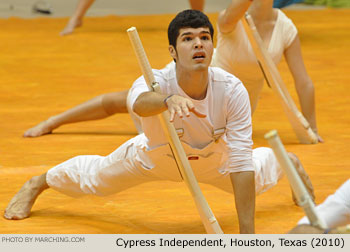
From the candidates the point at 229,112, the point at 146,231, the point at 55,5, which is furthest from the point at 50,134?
the point at 55,5

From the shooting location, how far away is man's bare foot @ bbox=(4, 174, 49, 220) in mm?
3300

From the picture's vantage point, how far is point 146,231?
3.20 m

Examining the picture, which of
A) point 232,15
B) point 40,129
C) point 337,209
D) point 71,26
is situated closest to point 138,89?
point 337,209

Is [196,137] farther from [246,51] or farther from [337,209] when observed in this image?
[246,51]

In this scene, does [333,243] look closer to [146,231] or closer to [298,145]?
[146,231]

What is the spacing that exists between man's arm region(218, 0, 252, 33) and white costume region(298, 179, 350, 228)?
1.94 m

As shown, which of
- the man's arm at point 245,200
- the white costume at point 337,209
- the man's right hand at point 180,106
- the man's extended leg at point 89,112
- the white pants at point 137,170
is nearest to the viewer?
the white costume at point 337,209

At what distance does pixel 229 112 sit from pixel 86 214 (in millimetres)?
847

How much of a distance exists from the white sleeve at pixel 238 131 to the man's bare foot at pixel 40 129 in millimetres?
1995

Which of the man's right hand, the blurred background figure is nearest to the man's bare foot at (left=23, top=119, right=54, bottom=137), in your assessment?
the man's right hand

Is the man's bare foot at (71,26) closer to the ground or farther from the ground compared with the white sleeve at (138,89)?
closer to the ground

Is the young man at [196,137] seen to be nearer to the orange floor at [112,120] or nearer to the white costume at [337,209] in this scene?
the orange floor at [112,120]

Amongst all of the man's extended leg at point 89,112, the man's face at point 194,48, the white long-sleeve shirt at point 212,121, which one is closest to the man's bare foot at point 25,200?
the white long-sleeve shirt at point 212,121

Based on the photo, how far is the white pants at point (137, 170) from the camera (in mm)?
3061
